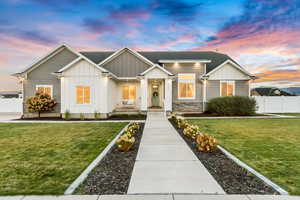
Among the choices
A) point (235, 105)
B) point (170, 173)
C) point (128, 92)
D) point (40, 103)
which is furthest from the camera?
point (128, 92)

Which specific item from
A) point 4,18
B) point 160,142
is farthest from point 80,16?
point 160,142

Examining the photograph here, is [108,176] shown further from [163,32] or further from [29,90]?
[163,32]

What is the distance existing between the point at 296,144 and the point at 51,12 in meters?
19.2

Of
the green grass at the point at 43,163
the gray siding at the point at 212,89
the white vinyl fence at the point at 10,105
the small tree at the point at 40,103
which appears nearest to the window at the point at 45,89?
the small tree at the point at 40,103

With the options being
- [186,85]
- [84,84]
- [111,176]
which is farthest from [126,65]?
[111,176]

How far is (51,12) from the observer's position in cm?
1432

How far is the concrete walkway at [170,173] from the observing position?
2744 millimetres

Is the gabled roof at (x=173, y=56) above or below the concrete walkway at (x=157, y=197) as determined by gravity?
above

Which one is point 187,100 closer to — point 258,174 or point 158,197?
point 258,174

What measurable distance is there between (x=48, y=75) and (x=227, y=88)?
55.5ft

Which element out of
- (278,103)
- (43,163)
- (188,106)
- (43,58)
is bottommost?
(43,163)

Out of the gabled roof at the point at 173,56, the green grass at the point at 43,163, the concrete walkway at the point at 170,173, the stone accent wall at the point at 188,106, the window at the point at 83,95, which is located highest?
the gabled roof at the point at 173,56

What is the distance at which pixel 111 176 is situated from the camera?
328cm

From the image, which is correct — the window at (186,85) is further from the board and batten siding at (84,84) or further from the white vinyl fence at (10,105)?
the white vinyl fence at (10,105)
